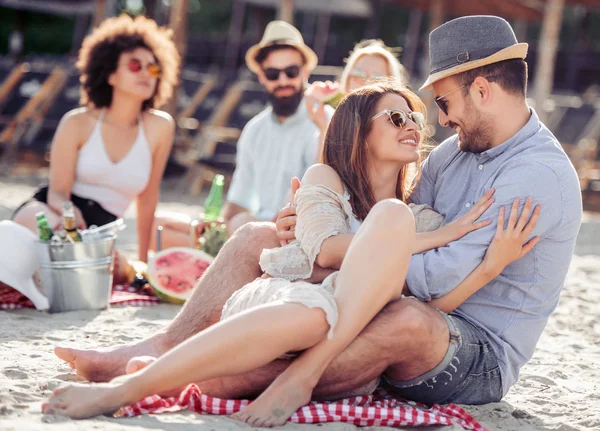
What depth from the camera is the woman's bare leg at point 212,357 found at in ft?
9.39

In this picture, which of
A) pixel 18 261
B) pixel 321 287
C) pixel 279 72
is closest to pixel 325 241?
pixel 321 287

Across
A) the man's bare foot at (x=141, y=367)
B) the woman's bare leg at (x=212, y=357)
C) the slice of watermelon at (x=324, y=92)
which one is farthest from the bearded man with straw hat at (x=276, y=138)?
the woman's bare leg at (x=212, y=357)

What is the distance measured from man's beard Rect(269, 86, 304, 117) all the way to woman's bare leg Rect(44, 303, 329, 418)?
3.59 metres

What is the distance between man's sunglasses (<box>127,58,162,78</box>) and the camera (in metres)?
6.00

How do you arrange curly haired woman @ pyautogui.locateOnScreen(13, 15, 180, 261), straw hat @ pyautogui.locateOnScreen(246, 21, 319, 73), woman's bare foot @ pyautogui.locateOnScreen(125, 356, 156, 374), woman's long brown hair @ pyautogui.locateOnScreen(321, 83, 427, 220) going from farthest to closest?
straw hat @ pyautogui.locateOnScreen(246, 21, 319, 73)
curly haired woman @ pyautogui.locateOnScreen(13, 15, 180, 261)
woman's long brown hair @ pyautogui.locateOnScreen(321, 83, 427, 220)
woman's bare foot @ pyautogui.locateOnScreen(125, 356, 156, 374)

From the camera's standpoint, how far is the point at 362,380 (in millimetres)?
3260

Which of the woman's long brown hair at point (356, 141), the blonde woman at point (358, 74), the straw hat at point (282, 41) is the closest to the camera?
the woman's long brown hair at point (356, 141)

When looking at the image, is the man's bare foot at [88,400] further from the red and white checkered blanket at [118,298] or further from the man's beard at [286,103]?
the man's beard at [286,103]

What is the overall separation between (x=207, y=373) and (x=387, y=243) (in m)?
0.73

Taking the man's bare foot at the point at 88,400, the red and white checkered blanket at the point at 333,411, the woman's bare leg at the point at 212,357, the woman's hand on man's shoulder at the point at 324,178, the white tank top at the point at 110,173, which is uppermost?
the woman's hand on man's shoulder at the point at 324,178

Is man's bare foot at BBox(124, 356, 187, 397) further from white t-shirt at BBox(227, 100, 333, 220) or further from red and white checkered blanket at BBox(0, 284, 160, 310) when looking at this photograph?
white t-shirt at BBox(227, 100, 333, 220)

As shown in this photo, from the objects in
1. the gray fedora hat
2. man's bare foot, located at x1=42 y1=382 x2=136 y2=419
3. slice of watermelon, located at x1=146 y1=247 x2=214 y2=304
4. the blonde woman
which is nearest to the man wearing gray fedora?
the gray fedora hat

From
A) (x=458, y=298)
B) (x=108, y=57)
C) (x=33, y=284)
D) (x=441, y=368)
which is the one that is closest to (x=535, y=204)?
(x=458, y=298)

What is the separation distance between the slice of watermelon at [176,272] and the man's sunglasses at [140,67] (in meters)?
1.23
